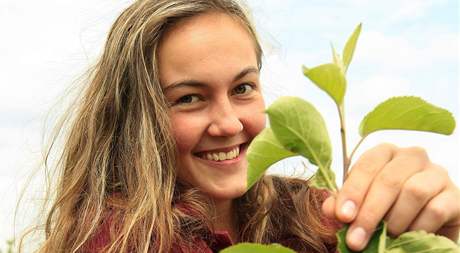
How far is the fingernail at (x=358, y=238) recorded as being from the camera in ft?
2.27

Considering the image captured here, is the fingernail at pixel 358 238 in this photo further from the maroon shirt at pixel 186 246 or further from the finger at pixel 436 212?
the maroon shirt at pixel 186 246

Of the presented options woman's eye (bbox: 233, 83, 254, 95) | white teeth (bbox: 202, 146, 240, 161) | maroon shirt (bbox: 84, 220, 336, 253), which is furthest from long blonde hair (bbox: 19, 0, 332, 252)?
woman's eye (bbox: 233, 83, 254, 95)

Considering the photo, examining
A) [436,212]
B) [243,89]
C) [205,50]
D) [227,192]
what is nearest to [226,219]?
[227,192]

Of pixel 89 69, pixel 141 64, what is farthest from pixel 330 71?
pixel 89 69

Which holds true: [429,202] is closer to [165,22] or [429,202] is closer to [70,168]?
[165,22]

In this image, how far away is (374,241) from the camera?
2.39 ft

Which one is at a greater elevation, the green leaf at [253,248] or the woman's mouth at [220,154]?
the green leaf at [253,248]

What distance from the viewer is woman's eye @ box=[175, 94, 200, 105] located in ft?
6.50

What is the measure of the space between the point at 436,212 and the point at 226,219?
1.51m

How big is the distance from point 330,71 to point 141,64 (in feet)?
5.10

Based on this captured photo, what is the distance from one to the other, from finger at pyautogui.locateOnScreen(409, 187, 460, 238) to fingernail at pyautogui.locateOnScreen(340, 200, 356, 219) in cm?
12

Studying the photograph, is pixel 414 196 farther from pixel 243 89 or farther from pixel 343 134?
pixel 243 89

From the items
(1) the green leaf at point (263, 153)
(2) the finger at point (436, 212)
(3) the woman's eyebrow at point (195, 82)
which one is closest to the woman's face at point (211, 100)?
(3) the woman's eyebrow at point (195, 82)

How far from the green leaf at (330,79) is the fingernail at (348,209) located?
13 cm
